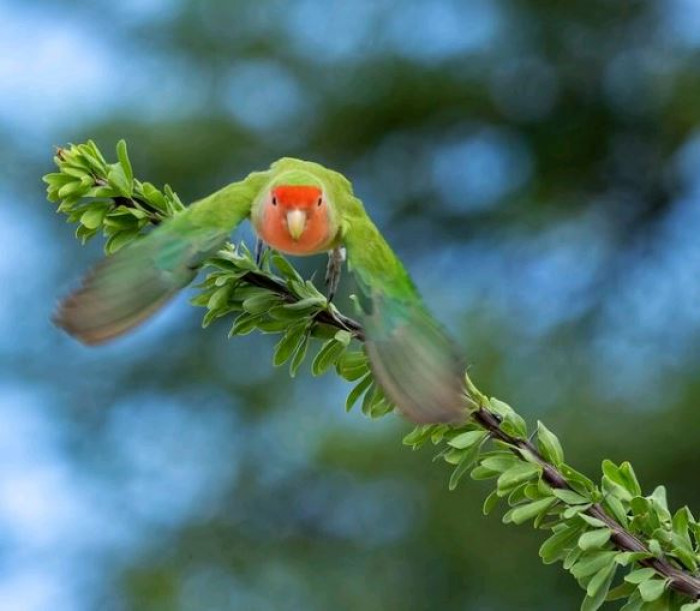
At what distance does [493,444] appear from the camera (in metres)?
0.61

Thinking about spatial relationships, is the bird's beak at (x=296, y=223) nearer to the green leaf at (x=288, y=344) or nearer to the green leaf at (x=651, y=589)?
the green leaf at (x=288, y=344)

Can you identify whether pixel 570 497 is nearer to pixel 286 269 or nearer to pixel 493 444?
pixel 493 444

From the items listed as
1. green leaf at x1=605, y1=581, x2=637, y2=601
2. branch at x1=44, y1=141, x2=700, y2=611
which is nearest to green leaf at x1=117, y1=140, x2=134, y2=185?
branch at x1=44, y1=141, x2=700, y2=611

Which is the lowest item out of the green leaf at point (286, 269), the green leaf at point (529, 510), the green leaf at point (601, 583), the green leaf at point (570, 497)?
the green leaf at point (601, 583)

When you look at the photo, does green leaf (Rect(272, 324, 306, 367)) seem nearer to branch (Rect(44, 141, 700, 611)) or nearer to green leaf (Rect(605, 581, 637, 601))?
branch (Rect(44, 141, 700, 611))

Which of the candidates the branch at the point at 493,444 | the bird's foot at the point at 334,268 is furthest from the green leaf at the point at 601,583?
the bird's foot at the point at 334,268

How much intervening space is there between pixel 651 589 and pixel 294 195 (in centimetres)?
32

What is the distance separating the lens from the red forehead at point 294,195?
739 millimetres

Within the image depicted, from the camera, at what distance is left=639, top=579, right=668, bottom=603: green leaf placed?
54 cm

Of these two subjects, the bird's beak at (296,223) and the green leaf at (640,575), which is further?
the bird's beak at (296,223)

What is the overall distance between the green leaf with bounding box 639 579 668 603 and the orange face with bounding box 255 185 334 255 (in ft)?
0.97

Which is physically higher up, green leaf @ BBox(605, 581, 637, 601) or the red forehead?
the red forehead

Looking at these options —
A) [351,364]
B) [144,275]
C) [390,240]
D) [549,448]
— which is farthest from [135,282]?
[390,240]

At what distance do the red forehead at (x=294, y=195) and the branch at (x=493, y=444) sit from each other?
63 millimetres
